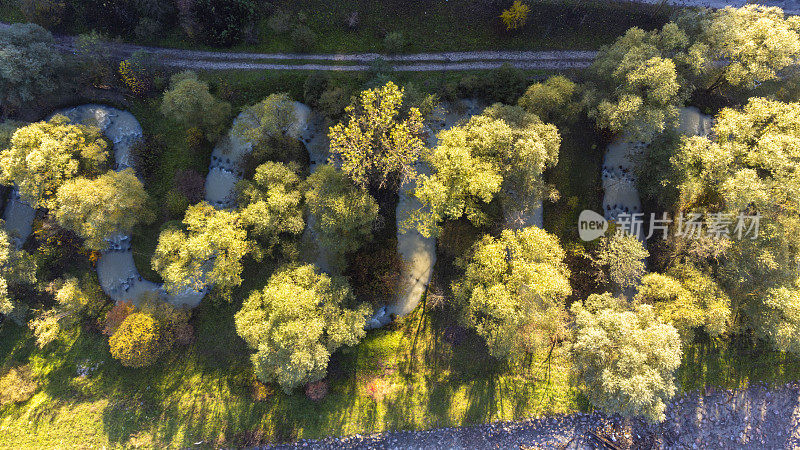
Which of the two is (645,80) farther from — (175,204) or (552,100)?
(175,204)

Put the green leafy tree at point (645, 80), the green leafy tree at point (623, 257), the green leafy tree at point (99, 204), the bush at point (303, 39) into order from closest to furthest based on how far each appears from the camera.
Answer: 1. the green leafy tree at point (645, 80)
2. the green leafy tree at point (99, 204)
3. the green leafy tree at point (623, 257)
4. the bush at point (303, 39)

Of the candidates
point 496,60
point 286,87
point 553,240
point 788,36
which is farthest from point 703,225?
point 286,87

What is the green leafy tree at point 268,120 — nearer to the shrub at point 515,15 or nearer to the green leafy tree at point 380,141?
the green leafy tree at point 380,141

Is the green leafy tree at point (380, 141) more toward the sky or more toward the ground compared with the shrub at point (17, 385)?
more toward the sky

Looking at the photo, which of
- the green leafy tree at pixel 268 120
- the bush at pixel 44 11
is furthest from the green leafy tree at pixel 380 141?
the bush at pixel 44 11

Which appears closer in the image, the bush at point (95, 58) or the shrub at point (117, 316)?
the shrub at point (117, 316)

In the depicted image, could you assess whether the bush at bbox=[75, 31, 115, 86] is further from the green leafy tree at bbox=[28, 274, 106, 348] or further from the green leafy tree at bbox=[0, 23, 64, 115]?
the green leafy tree at bbox=[28, 274, 106, 348]

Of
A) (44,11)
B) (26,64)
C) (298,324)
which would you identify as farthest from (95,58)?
(298,324)
